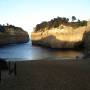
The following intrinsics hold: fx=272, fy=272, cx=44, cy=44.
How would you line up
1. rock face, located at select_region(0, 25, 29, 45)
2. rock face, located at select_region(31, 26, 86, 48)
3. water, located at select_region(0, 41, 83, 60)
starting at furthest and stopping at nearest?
rock face, located at select_region(0, 25, 29, 45) < rock face, located at select_region(31, 26, 86, 48) < water, located at select_region(0, 41, 83, 60)

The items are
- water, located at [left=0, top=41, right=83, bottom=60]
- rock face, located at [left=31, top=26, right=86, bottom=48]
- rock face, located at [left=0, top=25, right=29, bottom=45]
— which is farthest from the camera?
rock face, located at [left=0, top=25, right=29, bottom=45]

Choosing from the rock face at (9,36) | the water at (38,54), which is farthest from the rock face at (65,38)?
the rock face at (9,36)

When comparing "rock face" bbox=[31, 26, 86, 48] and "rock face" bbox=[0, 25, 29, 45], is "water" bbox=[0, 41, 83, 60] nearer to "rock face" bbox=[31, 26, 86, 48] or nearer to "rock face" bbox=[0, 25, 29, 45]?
"rock face" bbox=[31, 26, 86, 48]

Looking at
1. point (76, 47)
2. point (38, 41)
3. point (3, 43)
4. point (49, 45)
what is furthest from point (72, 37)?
point (3, 43)

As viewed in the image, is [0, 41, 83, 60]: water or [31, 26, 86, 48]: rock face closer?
[0, 41, 83, 60]: water

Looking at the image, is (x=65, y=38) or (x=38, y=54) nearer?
(x=38, y=54)

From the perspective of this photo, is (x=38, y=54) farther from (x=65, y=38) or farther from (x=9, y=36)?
(x=9, y=36)

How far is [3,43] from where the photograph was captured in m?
150

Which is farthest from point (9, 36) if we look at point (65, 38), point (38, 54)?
point (38, 54)

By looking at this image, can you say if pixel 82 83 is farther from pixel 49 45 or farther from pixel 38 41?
pixel 38 41

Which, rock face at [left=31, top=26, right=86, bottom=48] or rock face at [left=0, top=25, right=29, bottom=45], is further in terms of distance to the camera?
rock face at [left=0, top=25, right=29, bottom=45]

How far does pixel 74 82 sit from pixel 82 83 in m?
0.50

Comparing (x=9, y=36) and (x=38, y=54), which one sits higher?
(x=38, y=54)

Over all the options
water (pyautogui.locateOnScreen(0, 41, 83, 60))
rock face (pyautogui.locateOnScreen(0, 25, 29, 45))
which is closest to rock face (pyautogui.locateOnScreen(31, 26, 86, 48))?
water (pyautogui.locateOnScreen(0, 41, 83, 60))
